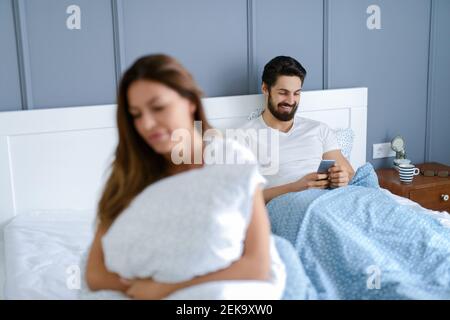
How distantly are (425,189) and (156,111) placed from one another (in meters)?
2.05

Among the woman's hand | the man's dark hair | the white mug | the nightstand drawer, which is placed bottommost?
the nightstand drawer

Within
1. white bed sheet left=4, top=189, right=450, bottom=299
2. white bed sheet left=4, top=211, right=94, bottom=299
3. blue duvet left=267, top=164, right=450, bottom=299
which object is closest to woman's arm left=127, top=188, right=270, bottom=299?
blue duvet left=267, top=164, right=450, bottom=299

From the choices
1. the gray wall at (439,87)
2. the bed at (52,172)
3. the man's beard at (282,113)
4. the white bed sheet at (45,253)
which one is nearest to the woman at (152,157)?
the white bed sheet at (45,253)

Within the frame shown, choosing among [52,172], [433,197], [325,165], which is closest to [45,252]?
[52,172]

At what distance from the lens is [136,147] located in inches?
40.6

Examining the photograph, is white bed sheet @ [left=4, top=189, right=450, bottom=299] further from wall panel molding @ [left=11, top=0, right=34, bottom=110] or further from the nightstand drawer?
wall panel molding @ [left=11, top=0, right=34, bottom=110]

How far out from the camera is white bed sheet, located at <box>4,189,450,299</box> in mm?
1461

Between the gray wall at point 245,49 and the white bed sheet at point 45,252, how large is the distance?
0.54m

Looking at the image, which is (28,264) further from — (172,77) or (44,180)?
(172,77)

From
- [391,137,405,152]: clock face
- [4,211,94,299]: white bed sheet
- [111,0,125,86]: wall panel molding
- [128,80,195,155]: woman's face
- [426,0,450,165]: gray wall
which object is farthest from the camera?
[426,0,450,165]: gray wall

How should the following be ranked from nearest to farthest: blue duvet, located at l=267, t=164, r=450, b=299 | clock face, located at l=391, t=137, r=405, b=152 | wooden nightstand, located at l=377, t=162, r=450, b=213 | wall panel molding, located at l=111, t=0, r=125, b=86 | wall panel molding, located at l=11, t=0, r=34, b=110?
1. blue duvet, located at l=267, t=164, r=450, b=299
2. wall panel molding, located at l=11, t=0, r=34, b=110
3. wall panel molding, located at l=111, t=0, r=125, b=86
4. wooden nightstand, located at l=377, t=162, r=450, b=213
5. clock face, located at l=391, t=137, r=405, b=152

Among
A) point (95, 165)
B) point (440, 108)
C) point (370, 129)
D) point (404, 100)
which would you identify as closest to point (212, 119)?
point (95, 165)

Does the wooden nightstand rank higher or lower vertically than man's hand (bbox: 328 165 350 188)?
lower

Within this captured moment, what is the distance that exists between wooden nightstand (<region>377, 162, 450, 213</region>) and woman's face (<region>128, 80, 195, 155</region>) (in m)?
1.91
